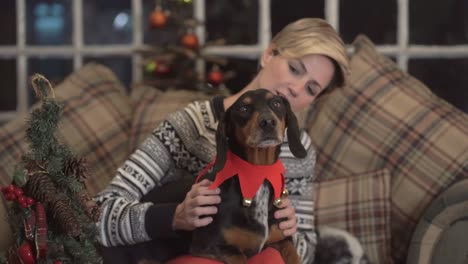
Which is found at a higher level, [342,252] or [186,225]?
[186,225]

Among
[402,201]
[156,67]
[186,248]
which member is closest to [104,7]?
[156,67]

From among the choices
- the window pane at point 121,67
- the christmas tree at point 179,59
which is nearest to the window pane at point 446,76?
the christmas tree at point 179,59

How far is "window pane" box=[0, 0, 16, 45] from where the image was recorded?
115 inches

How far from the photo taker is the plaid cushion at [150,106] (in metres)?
2.18

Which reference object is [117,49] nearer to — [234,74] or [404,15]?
[234,74]

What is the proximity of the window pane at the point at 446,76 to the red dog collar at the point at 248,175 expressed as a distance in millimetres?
1765

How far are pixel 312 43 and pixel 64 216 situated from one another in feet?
2.21

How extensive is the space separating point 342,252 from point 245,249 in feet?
2.09

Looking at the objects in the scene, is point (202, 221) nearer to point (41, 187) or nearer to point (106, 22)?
point (41, 187)

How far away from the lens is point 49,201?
112 cm

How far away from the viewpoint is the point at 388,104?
2111mm

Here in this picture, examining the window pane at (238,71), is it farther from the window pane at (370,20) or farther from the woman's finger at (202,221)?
the woman's finger at (202,221)

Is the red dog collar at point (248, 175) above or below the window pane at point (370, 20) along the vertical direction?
below

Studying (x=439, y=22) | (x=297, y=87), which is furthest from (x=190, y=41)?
(x=297, y=87)
